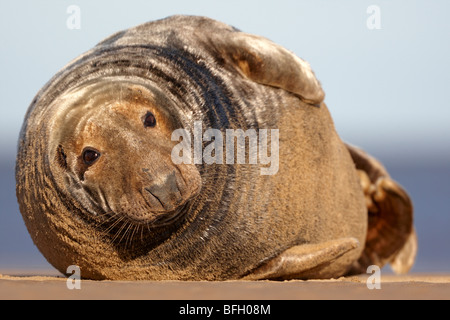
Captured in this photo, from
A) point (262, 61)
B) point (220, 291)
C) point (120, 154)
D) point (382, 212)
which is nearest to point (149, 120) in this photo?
point (120, 154)

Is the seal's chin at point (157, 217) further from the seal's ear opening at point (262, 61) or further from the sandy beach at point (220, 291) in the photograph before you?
the seal's ear opening at point (262, 61)

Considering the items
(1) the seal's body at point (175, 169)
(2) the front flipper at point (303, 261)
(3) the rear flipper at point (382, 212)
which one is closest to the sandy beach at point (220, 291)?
(1) the seal's body at point (175, 169)

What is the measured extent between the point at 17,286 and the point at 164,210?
837 millimetres

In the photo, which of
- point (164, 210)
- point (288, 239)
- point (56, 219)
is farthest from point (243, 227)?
point (56, 219)

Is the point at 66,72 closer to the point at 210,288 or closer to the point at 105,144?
the point at 105,144

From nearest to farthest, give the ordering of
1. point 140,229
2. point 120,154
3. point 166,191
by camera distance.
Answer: point 166,191 < point 120,154 < point 140,229

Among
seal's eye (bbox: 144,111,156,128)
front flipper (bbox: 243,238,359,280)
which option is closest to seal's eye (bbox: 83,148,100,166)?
seal's eye (bbox: 144,111,156,128)

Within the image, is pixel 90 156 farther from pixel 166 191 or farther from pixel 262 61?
pixel 262 61

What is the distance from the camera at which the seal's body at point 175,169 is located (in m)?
4.57

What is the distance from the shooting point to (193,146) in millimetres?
4898

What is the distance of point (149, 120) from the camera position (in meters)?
4.73

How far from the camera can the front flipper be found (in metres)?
5.02

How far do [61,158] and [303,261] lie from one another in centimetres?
156

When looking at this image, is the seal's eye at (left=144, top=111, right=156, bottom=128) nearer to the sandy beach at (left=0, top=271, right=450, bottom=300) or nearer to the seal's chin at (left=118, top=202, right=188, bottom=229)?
the seal's chin at (left=118, top=202, right=188, bottom=229)
